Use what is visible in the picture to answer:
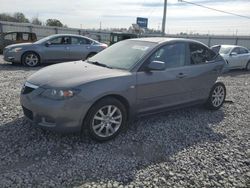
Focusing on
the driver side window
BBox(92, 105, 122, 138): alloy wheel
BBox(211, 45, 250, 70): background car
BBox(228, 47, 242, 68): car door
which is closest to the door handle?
the driver side window

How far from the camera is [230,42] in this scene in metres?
33.5

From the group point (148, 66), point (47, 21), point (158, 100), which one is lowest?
point (158, 100)

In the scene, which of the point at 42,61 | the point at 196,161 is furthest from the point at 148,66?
the point at 42,61

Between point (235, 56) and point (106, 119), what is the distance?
10677 millimetres

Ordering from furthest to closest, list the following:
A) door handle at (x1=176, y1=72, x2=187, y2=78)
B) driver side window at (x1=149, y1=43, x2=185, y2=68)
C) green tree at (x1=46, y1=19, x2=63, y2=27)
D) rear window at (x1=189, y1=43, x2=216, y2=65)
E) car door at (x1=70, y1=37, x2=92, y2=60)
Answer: green tree at (x1=46, y1=19, x2=63, y2=27) < car door at (x1=70, y1=37, x2=92, y2=60) < rear window at (x1=189, y1=43, x2=216, y2=65) < door handle at (x1=176, y1=72, x2=187, y2=78) < driver side window at (x1=149, y1=43, x2=185, y2=68)

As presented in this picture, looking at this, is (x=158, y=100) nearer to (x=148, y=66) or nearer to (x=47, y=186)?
(x=148, y=66)

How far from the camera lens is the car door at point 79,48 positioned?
11955 millimetres

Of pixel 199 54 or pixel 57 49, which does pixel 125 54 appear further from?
pixel 57 49

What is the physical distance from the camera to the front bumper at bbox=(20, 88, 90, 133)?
11.9 feet

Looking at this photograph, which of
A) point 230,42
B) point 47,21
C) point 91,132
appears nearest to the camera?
point 91,132

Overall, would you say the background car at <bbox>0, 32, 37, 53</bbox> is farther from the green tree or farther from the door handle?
the green tree

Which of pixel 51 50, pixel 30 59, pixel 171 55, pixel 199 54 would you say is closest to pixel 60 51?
pixel 51 50

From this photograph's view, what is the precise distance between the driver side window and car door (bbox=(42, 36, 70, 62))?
7.59 m

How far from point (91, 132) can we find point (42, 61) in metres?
8.25
